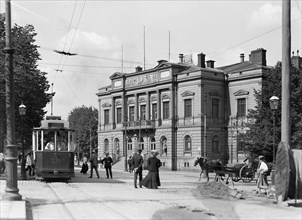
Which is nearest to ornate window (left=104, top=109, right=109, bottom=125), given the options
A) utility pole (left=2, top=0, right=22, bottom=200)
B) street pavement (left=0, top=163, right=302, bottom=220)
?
street pavement (left=0, top=163, right=302, bottom=220)

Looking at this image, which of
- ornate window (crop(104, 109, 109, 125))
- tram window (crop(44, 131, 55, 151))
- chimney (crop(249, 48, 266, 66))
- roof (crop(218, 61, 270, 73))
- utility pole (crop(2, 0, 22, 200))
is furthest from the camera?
ornate window (crop(104, 109, 109, 125))

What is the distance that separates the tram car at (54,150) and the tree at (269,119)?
21.0 metres

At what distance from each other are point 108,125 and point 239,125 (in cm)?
2477

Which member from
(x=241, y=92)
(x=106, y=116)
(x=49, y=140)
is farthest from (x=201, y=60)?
(x=49, y=140)

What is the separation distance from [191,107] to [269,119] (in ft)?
72.4

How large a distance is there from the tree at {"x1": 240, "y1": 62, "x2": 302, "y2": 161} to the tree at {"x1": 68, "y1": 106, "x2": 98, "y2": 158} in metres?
61.9

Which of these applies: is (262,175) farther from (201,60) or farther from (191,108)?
(201,60)

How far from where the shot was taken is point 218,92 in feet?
222

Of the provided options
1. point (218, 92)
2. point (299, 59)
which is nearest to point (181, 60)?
point (218, 92)

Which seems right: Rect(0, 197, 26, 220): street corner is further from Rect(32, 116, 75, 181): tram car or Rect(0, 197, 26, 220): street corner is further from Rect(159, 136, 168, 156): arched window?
Rect(159, 136, 168, 156): arched window

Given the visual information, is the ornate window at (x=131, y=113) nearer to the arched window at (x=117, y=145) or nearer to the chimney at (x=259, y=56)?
the arched window at (x=117, y=145)

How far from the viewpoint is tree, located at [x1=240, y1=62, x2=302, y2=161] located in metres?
43.2

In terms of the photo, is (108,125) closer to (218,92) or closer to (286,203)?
(218,92)

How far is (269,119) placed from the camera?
1801 inches
